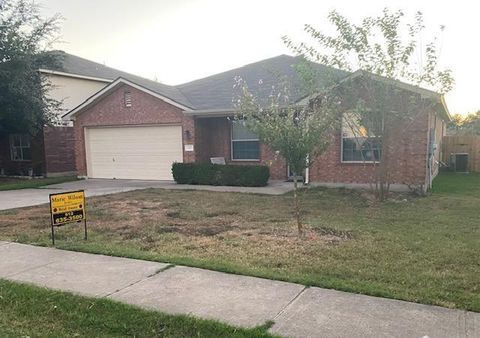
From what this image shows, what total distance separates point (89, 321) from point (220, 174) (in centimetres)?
1113

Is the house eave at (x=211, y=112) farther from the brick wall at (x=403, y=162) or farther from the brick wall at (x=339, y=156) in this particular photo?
the brick wall at (x=403, y=162)

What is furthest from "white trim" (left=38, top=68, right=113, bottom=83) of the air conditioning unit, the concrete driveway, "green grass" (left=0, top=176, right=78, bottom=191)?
the air conditioning unit

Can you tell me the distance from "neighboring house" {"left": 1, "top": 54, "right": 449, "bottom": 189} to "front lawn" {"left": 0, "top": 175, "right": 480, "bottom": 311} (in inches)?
88.5

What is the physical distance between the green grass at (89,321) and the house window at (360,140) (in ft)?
27.0

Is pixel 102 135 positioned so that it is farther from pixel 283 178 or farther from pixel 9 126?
pixel 283 178

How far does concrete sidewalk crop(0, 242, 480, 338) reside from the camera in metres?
3.58

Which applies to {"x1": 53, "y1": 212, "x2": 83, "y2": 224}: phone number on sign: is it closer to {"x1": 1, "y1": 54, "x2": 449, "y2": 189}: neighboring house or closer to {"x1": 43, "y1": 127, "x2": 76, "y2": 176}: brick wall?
{"x1": 1, "y1": 54, "x2": 449, "y2": 189}: neighboring house

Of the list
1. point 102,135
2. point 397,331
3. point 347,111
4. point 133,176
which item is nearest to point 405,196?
point 347,111

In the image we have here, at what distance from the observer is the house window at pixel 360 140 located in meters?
10.6

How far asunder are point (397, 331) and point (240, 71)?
53.4 feet

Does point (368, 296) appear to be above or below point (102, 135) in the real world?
below

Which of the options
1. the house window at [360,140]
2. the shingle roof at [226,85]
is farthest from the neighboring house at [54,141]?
the house window at [360,140]

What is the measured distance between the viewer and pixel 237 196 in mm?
12141

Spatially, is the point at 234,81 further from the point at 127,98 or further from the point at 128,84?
the point at 127,98
